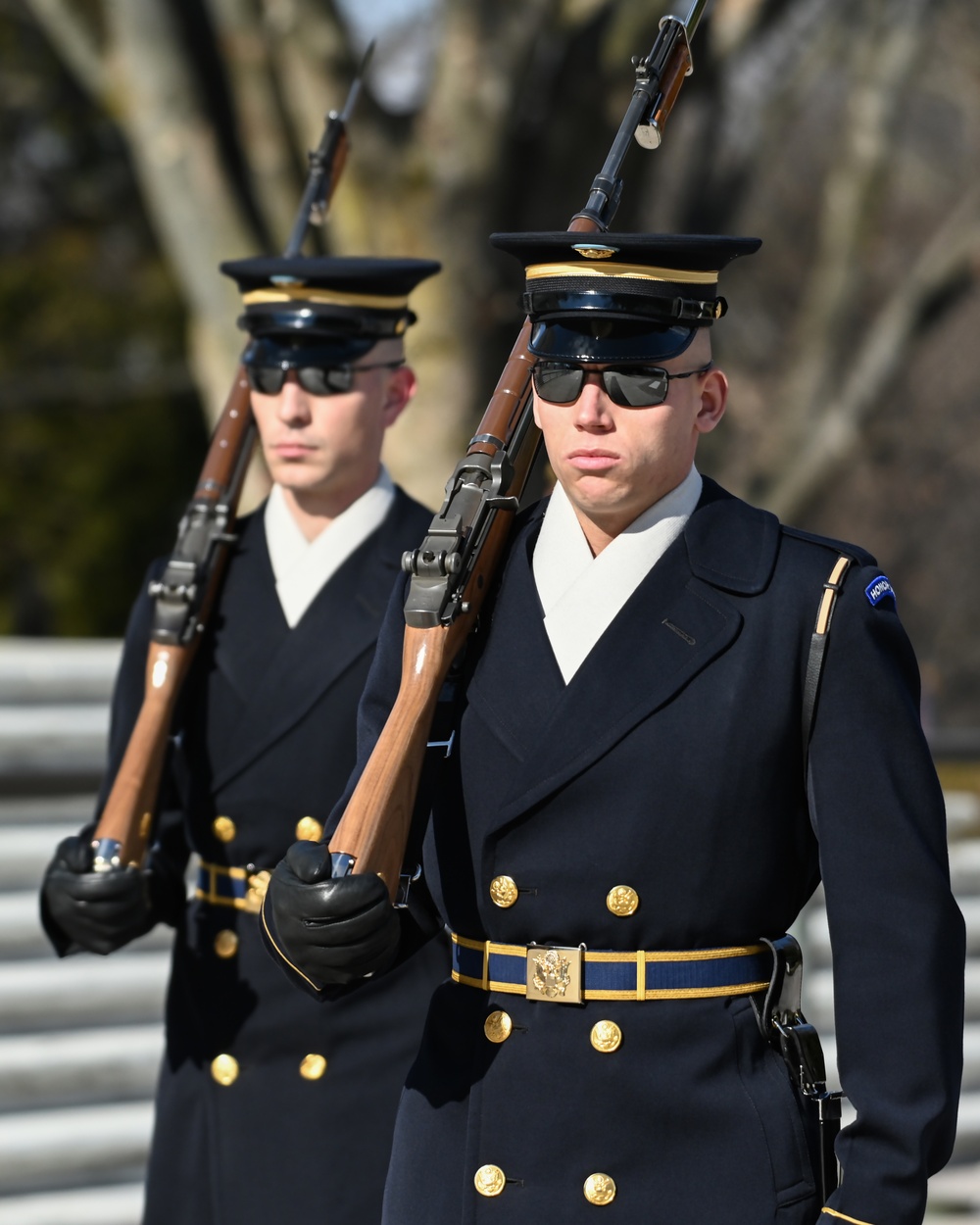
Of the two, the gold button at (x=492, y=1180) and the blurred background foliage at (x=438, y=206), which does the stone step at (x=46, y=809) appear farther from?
the gold button at (x=492, y=1180)

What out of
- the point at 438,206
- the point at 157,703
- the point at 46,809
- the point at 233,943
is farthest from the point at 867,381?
the point at 233,943

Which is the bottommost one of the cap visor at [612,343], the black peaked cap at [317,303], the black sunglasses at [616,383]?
the black sunglasses at [616,383]

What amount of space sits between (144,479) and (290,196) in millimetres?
10041

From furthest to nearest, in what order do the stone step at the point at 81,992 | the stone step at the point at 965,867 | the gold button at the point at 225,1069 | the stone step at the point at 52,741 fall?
the stone step at the point at 965,867 → the stone step at the point at 52,741 → the stone step at the point at 81,992 → the gold button at the point at 225,1069

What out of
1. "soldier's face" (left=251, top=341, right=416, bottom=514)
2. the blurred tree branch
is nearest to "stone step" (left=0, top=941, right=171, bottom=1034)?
"soldier's face" (left=251, top=341, right=416, bottom=514)

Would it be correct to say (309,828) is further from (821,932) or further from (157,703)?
(821,932)

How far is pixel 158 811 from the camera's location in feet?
13.6

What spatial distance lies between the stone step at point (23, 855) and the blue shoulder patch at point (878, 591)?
140 inches

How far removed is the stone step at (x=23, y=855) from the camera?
5.83 metres

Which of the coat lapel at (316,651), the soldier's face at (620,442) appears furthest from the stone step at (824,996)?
the soldier's face at (620,442)

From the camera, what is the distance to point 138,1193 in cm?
583

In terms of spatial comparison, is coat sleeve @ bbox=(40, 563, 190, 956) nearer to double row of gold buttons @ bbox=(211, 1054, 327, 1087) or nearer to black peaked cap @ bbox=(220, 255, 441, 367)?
double row of gold buttons @ bbox=(211, 1054, 327, 1087)

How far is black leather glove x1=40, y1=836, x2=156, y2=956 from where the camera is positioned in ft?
13.2

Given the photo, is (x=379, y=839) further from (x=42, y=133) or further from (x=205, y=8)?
(x=42, y=133)
